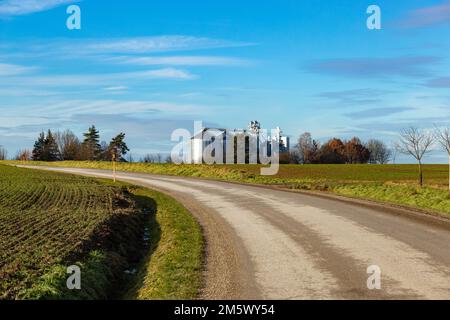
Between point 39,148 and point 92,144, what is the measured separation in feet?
40.5

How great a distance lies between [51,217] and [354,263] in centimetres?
1139

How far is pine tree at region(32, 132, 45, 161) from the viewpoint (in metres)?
125

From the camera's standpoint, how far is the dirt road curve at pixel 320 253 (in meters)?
8.58

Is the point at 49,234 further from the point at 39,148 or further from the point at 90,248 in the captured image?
the point at 39,148

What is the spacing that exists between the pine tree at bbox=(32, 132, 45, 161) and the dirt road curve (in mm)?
112187

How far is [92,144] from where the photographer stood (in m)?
131

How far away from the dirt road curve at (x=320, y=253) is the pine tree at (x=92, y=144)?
11079cm

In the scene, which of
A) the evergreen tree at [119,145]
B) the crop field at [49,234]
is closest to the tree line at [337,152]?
the evergreen tree at [119,145]

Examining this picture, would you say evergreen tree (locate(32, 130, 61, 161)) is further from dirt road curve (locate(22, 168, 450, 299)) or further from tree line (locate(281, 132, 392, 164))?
dirt road curve (locate(22, 168, 450, 299))

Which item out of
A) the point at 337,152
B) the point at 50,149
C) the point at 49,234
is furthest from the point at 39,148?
the point at 49,234

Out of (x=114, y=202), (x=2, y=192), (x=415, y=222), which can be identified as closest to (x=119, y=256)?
(x=415, y=222)

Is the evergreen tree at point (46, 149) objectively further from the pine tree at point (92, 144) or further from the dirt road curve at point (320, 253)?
the dirt road curve at point (320, 253)

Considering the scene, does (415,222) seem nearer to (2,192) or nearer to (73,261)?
(73,261)

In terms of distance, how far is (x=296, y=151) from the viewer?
438 feet
